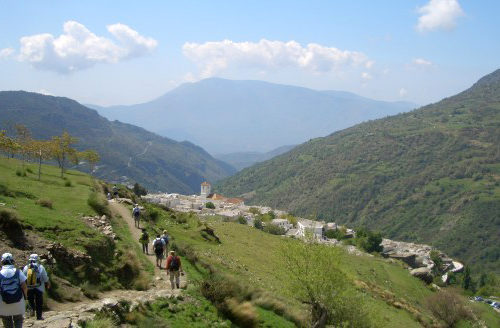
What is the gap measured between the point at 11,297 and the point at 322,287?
1518 cm

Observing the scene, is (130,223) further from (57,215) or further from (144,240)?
(57,215)

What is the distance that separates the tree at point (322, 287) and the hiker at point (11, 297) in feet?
47.0

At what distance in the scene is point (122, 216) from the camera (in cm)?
2909

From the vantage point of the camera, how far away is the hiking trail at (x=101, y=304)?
35.0 ft

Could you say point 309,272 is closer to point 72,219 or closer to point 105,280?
point 105,280

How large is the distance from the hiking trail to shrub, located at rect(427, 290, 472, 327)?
31.8 metres

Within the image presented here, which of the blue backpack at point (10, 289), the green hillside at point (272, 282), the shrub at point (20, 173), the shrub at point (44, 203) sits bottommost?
the green hillside at point (272, 282)

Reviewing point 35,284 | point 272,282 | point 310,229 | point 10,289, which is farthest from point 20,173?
point 10,289

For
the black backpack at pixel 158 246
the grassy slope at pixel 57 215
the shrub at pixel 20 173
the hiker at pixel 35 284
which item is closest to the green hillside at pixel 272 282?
the black backpack at pixel 158 246

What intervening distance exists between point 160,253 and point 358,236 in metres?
79.5

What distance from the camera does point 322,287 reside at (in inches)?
846

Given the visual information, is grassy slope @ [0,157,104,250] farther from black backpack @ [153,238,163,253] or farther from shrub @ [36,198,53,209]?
black backpack @ [153,238,163,253]

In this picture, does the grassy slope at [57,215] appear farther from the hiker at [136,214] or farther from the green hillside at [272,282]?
the green hillside at [272,282]

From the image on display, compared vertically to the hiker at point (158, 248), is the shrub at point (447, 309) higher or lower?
lower
